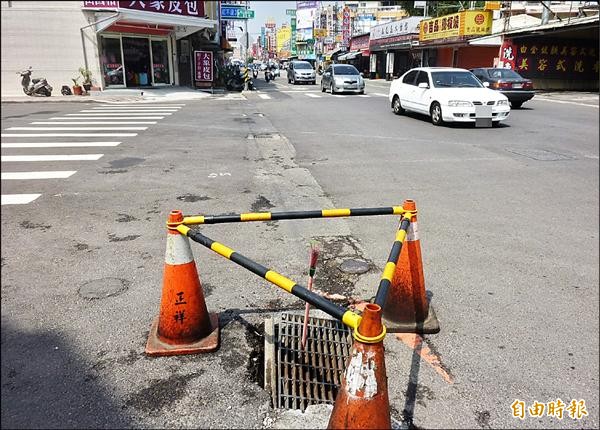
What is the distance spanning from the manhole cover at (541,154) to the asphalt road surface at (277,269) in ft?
0.30

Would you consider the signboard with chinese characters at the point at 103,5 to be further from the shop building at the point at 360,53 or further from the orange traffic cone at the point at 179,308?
the shop building at the point at 360,53

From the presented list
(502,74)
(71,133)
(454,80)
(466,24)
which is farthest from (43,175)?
(466,24)

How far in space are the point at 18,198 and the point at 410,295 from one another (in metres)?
5.42

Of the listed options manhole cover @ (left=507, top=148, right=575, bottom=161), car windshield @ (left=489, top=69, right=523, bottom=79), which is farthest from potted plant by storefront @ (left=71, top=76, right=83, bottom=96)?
manhole cover @ (left=507, top=148, right=575, bottom=161)

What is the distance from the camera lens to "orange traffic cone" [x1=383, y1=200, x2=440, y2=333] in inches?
130

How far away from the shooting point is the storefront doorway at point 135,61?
75.0 feet

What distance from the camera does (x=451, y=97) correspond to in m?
12.4

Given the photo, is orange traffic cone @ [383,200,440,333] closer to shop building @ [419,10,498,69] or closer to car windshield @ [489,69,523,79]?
car windshield @ [489,69,523,79]

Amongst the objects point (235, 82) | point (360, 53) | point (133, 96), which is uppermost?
point (360, 53)

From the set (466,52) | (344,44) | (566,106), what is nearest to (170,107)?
(566,106)

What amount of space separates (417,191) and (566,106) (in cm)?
1523

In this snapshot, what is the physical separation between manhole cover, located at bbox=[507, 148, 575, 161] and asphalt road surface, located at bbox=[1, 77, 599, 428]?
91mm

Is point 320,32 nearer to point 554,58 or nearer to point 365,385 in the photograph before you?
point 554,58

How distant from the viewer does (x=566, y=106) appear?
18.5 metres
